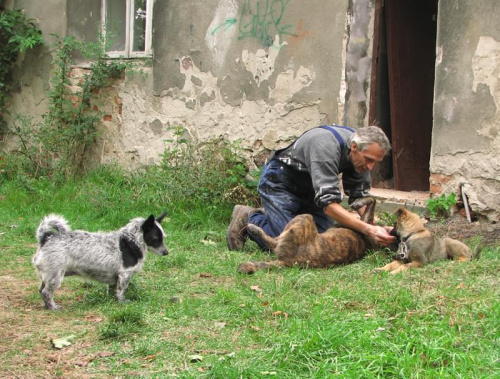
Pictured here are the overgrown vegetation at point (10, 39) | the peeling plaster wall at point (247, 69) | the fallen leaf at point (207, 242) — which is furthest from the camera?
the overgrown vegetation at point (10, 39)

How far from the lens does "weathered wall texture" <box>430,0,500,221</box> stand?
23.6 feet

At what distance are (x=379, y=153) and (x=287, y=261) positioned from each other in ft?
4.13

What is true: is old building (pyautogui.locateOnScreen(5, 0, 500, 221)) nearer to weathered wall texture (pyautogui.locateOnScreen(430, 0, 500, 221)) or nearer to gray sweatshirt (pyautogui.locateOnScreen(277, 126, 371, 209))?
weathered wall texture (pyautogui.locateOnScreen(430, 0, 500, 221))

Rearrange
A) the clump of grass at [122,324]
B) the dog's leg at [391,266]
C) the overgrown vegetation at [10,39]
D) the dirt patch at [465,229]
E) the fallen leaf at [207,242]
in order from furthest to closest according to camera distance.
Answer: the overgrown vegetation at [10,39], the fallen leaf at [207,242], the dirt patch at [465,229], the dog's leg at [391,266], the clump of grass at [122,324]

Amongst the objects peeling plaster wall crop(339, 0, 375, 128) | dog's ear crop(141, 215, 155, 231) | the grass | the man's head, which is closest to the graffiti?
peeling plaster wall crop(339, 0, 375, 128)

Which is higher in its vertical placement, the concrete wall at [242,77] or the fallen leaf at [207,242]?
the concrete wall at [242,77]

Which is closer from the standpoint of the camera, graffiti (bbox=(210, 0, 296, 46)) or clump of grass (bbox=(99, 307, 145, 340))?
clump of grass (bbox=(99, 307, 145, 340))

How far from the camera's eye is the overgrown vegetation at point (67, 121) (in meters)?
10.6

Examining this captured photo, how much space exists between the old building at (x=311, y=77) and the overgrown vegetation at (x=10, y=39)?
311mm

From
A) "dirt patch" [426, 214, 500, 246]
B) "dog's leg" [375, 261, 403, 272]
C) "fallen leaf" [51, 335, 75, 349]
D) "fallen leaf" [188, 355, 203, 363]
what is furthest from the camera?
"dirt patch" [426, 214, 500, 246]

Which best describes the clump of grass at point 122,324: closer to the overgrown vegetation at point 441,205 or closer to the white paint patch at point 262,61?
the overgrown vegetation at point 441,205

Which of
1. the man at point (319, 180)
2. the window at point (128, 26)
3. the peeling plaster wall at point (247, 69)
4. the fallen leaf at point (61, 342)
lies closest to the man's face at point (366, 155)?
the man at point (319, 180)

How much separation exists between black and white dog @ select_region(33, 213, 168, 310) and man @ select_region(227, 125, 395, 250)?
155 centimetres

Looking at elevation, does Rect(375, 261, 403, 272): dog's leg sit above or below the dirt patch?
below
